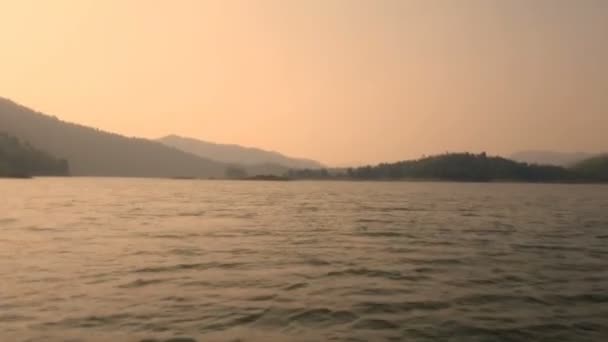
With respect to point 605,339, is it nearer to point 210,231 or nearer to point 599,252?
point 599,252

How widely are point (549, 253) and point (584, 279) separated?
856cm

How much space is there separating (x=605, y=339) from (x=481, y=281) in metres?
8.01

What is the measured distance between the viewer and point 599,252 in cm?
3206

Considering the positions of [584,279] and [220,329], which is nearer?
[220,329]

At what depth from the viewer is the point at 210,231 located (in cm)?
4262

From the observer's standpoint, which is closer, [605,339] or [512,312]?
[605,339]

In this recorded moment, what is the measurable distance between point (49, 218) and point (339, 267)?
39.2 meters

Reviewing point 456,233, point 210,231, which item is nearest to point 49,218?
point 210,231

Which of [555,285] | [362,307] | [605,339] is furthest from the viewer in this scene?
[555,285]

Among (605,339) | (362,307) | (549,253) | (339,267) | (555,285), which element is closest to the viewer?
(605,339)

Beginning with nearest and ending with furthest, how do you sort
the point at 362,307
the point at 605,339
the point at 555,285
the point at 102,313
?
the point at 605,339, the point at 102,313, the point at 362,307, the point at 555,285

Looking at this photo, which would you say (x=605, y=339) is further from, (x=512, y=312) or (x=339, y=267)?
(x=339, y=267)

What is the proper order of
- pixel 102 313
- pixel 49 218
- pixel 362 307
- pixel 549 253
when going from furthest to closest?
pixel 49 218, pixel 549 253, pixel 362 307, pixel 102 313

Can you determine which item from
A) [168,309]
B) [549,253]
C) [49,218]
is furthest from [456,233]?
[49,218]
